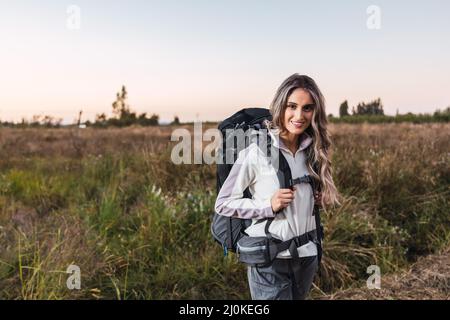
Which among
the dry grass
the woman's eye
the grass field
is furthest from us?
the grass field

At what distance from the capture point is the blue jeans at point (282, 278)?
6.22 ft

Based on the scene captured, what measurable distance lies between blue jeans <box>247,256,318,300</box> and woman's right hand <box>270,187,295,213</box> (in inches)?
11.0

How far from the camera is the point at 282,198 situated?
1763 millimetres

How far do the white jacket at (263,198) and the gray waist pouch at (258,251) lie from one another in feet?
0.10

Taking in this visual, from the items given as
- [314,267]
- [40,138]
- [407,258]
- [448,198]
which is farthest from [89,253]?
[40,138]

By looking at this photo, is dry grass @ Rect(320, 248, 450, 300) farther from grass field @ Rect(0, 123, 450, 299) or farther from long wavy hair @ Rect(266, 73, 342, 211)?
long wavy hair @ Rect(266, 73, 342, 211)

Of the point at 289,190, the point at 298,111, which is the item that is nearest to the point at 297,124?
the point at 298,111

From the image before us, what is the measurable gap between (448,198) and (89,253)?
468 cm

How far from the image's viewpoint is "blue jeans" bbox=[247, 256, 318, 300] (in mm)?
1896

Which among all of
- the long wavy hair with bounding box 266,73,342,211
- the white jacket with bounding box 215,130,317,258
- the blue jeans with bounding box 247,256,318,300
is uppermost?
the long wavy hair with bounding box 266,73,342,211

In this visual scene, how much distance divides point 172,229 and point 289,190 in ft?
9.22

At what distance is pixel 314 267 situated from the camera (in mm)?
1992

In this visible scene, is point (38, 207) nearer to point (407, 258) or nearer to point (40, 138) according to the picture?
point (407, 258)

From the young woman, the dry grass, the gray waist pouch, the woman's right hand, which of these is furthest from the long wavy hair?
the dry grass
